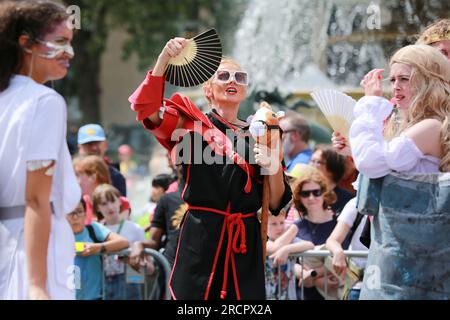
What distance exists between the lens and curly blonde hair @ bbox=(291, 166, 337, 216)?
705cm

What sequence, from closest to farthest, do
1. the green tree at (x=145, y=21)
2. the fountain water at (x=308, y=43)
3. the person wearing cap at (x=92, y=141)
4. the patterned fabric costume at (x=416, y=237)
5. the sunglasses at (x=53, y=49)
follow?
1. the sunglasses at (x=53, y=49)
2. the patterned fabric costume at (x=416, y=237)
3. the person wearing cap at (x=92, y=141)
4. the fountain water at (x=308, y=43)
5. the green tree at (x=145, y=21)

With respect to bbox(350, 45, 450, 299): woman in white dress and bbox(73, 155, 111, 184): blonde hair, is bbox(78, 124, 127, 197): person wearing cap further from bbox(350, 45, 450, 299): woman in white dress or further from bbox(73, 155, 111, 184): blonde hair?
bbox(350, 45, 450, 299): woman in white dress

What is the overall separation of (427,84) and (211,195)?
118cm

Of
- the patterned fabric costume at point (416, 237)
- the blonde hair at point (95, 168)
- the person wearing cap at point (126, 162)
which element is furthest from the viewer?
the person wearing cap at point (126, 162)

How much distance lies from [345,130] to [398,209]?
964 millimetres

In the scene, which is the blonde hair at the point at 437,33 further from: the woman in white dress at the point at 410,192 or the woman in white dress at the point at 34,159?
the woman in white dress at the point at 34,159

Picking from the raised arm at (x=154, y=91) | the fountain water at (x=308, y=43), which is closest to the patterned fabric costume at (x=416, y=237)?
the raised arm at (x=154, y=91)

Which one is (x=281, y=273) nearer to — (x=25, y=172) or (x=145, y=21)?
(x=25, y=172)

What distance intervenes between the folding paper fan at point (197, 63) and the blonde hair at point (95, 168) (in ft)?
11.3

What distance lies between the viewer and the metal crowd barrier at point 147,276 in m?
6.96

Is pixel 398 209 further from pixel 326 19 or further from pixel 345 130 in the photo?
pixel 326 19

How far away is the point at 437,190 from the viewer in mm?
4340


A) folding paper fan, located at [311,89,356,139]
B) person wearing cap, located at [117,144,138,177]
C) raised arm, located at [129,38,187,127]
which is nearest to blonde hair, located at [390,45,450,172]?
folding paper fan, located at [311,89,356,139]

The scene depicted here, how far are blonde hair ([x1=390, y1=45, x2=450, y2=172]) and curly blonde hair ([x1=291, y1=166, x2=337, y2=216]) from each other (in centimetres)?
252
